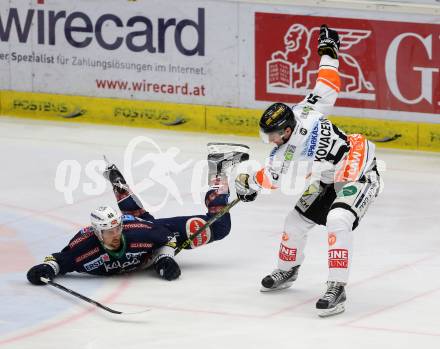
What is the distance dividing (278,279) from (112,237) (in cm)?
126

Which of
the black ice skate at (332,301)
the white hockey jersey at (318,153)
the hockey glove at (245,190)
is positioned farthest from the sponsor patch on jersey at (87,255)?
the black ice skate at (332,301)

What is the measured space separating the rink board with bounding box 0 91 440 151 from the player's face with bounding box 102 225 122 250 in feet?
17.2

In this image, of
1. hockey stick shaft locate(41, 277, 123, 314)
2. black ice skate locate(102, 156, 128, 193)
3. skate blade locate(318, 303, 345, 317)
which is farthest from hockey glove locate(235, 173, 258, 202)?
black ice skate locate(102, 156, 128, 193)

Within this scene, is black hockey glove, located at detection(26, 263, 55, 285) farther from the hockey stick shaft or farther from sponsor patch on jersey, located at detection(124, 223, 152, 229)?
sponsor patch on jersey, located at detection(124, 223, 152, 229)

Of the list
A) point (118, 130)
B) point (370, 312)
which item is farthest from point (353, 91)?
point (370, 312)

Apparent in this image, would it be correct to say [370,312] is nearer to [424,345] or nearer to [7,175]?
[424,345]

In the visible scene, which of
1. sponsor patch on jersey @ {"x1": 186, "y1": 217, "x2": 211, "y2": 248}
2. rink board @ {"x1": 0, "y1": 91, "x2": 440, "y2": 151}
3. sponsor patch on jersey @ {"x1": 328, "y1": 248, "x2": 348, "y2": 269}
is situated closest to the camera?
sponsor patch on jersey @ {"x1": 328, "y1": 248, "x2": 348, "y2": 269}

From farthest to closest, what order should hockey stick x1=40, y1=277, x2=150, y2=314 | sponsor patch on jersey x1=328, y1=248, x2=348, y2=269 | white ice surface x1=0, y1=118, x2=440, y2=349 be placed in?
hockey stick x1=40, y1=277, x2=150, y2=314 < sponsor patch on jersey x1=328, y1=248, x2=348, y2=269 < white ice surface x1=0, y1=118, x2=440, y2=349

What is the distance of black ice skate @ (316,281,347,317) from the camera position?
31.3 feet

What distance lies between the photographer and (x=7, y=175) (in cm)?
1419

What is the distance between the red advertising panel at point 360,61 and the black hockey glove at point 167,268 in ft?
16.4

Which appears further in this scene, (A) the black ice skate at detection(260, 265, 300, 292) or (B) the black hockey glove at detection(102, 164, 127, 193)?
(B) the black hockey glove at detection(102, 164, 127, 193)

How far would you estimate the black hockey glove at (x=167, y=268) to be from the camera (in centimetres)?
1050

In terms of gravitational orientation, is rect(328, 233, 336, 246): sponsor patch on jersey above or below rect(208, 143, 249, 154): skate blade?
below
